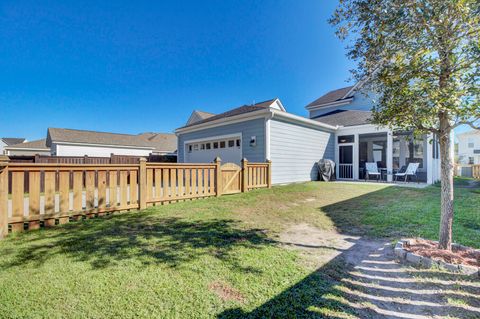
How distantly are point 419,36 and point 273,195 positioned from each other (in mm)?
5506

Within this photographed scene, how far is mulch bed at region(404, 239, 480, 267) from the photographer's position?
2.60 m

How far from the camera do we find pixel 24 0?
8383 millimetres

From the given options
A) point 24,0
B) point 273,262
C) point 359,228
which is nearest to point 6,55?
point 24,0

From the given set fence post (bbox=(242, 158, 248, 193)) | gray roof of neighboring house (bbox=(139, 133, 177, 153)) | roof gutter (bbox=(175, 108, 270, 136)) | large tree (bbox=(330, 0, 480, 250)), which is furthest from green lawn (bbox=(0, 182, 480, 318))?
gray roof of neighboring house (bbox=(139, 133, 177, 153))

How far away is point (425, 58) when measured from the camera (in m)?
2.76

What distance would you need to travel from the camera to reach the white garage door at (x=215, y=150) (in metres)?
10.9

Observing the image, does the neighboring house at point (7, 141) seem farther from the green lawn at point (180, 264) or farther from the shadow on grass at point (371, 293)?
the shadow on grass at point (371, 293)

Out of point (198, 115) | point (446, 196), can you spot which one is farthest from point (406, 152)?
point (198, 115)

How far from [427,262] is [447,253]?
395 millimetres

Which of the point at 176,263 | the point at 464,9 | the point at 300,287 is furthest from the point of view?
the point at 176,263

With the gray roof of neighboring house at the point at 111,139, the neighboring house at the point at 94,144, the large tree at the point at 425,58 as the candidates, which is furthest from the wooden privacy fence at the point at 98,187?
the gray roof of neighboring house at the point at 111,139

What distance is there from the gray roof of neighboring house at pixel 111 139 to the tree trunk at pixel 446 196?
25.2 metres

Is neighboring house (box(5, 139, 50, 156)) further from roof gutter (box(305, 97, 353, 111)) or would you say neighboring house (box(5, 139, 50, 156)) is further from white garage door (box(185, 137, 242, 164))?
roof gutter (box(305, 97, 353, 111))

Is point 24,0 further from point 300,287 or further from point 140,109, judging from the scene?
point 140,109
